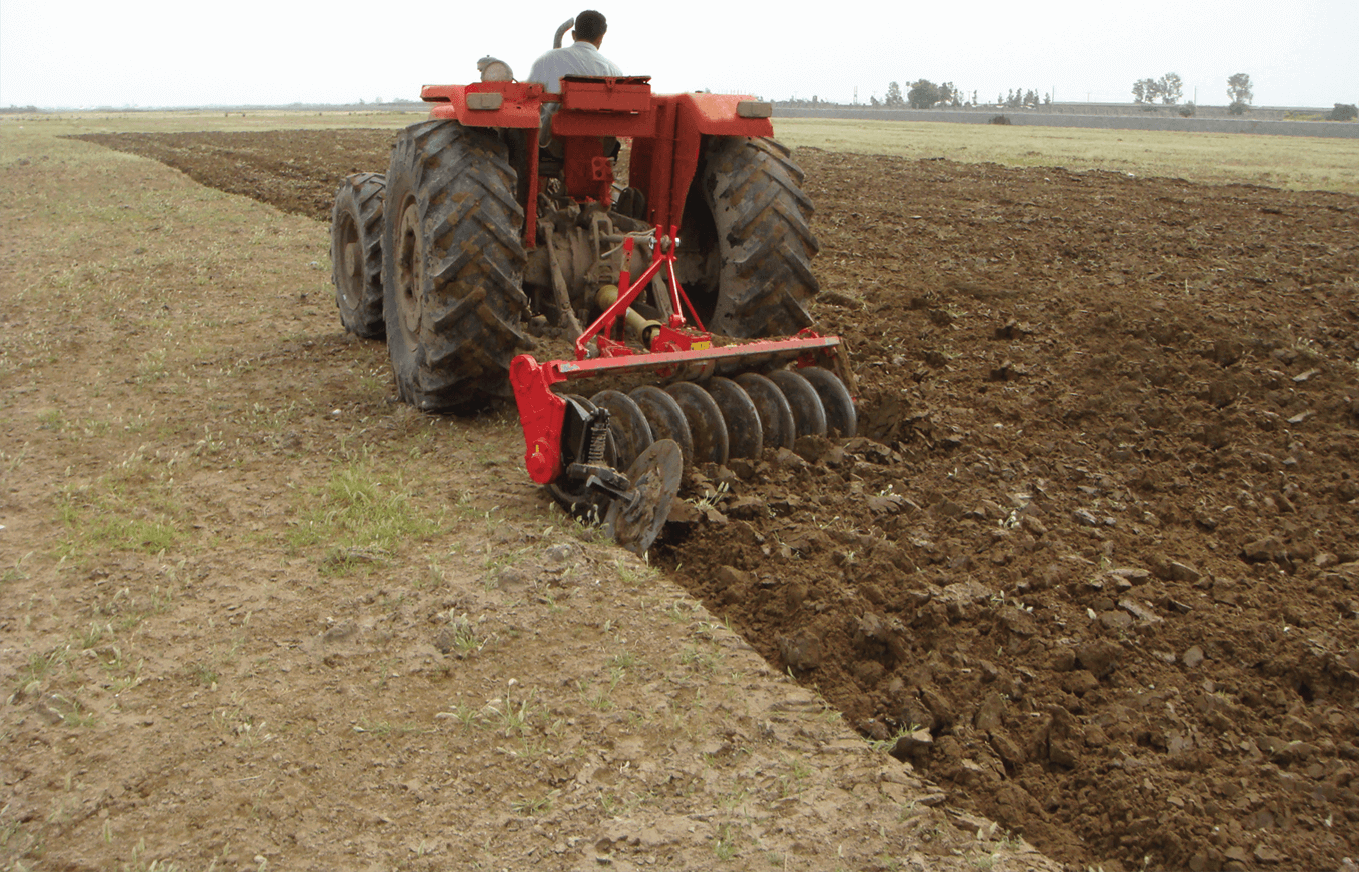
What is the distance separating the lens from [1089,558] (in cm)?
431

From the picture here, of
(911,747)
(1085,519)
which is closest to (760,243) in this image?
(1085,519)

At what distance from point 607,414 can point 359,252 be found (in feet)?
12.5

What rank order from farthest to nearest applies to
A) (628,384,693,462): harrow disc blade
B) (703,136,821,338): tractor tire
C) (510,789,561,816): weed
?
(703,136,821,338): tractor tire
(628,384,693,462): harrow disc blade
(510,789,561,816): weed

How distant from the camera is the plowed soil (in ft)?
9.80

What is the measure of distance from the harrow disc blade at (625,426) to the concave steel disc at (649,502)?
0.94 ft

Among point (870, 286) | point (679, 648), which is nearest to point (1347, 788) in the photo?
point (679, 648)

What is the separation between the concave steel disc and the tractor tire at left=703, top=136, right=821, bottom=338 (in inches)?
69.8

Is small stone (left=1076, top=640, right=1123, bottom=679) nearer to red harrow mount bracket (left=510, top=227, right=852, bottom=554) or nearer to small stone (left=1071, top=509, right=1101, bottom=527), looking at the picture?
small stone (left=1071, top=509, right=1101, bottom=527)

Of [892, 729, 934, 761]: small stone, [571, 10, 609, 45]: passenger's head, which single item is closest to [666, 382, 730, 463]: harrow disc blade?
[892, 729, 934, 761]: small stone

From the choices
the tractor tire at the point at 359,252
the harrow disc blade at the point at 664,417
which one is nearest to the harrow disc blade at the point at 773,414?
the harrow disc blade at the point at 664,417

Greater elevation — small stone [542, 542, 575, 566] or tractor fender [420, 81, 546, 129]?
tractor fender [420, 81, 546, 129]

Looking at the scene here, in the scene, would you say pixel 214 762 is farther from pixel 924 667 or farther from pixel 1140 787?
pixel 1140 787

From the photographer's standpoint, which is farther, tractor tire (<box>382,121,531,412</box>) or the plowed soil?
tractor tire (<box>382,121,531,412</box>)

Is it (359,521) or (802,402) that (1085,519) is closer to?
(802,402)
